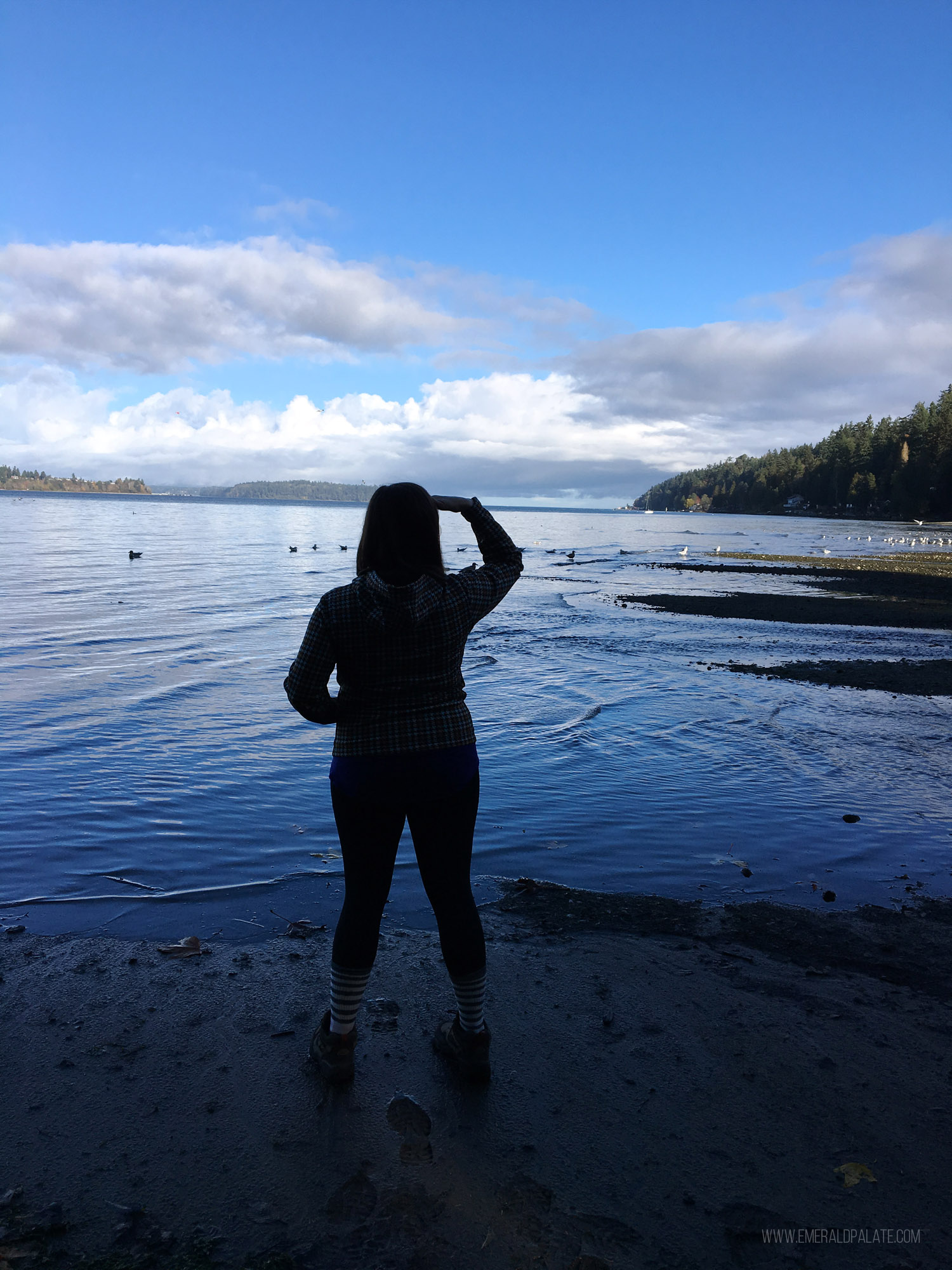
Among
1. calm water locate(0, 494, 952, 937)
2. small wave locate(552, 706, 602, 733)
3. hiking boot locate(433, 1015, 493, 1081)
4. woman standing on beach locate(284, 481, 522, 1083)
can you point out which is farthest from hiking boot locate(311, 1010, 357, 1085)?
small wave locate(552, 706, 602, 733)

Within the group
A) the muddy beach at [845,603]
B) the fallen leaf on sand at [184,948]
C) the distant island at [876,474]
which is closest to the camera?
the fallen leaf on sand at [184,948]

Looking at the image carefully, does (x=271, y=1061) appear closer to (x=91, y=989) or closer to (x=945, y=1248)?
(x=91, y=989)

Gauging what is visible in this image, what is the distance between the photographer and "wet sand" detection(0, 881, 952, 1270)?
8.40 ft

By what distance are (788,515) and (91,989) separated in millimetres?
189334

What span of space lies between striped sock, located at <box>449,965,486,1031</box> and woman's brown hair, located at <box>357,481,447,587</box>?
5.81ft

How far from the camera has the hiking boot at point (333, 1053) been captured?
330 centimetres

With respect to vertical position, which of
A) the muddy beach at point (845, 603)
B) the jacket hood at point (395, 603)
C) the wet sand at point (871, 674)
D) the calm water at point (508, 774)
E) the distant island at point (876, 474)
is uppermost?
the distant island at point (876, 474)

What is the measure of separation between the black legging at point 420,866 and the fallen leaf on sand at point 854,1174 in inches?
60.9

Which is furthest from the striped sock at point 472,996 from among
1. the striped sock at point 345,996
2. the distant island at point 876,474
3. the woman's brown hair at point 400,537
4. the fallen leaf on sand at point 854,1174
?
the distant island at point 876,474

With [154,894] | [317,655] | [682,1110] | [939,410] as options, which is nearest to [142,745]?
[154,894]

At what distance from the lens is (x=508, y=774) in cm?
827

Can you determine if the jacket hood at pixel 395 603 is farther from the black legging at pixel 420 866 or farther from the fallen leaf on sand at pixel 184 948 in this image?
the fallen leaf on sand at pixel 184 948

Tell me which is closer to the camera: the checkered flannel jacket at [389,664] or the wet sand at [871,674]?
the checkered flannel jacket at [389,664]

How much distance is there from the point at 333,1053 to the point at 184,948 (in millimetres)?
1544
